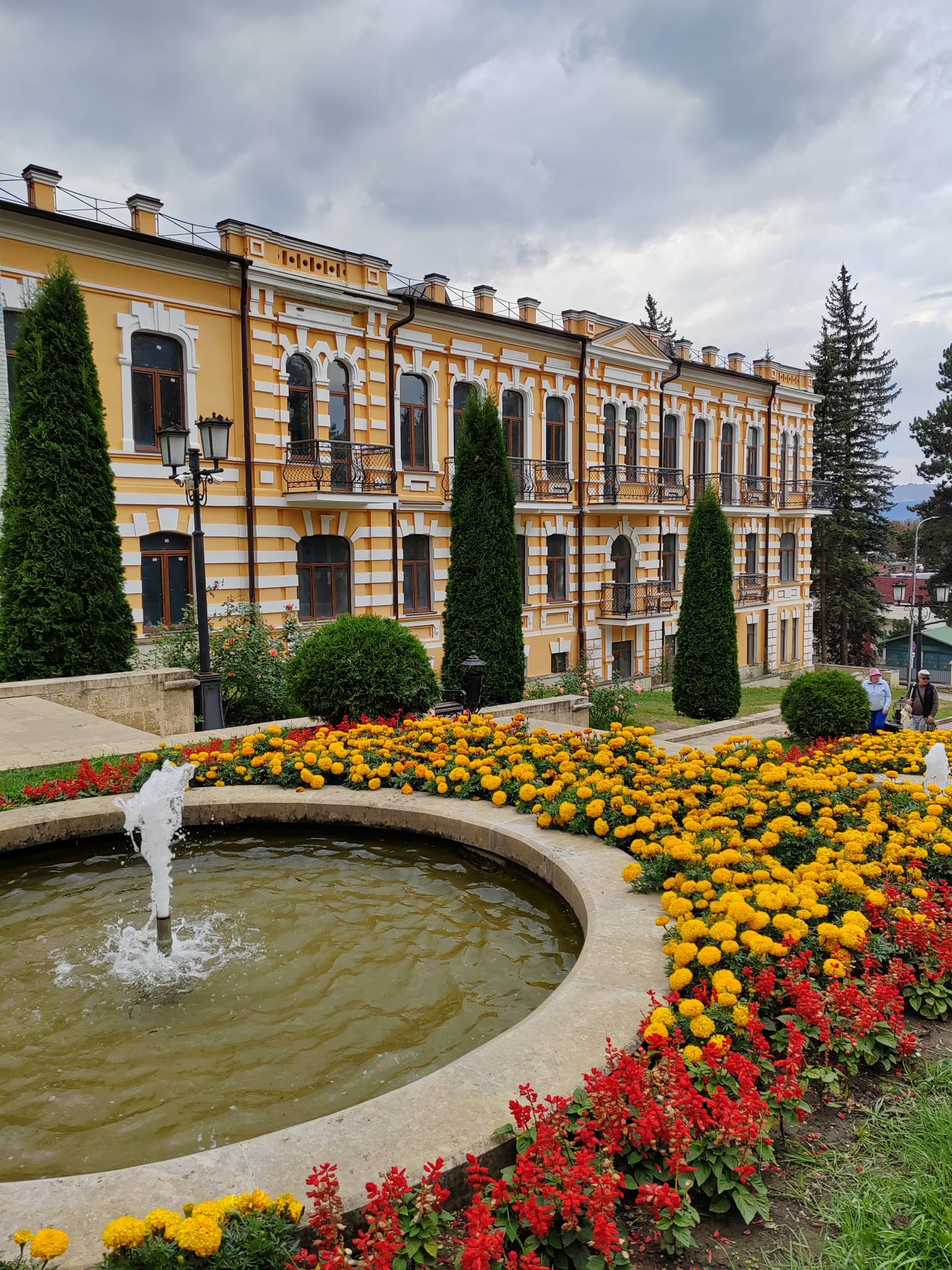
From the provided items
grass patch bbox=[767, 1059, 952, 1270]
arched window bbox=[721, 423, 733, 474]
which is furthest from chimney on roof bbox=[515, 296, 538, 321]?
grass patch bbox=[767, 1059, 952, 1270]

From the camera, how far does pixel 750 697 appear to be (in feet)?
84.9

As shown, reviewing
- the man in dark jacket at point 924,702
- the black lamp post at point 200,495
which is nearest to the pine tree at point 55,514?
the black lamp post at point 200,495

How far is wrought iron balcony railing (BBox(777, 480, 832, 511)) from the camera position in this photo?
3541cm

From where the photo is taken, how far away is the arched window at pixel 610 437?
2723cm

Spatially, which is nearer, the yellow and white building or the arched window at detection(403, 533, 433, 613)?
the yellow and white building

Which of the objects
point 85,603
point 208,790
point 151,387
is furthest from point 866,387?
point 208,790

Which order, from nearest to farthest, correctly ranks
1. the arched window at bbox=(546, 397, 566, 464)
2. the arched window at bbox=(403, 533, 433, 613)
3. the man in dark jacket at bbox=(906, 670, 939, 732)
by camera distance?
the man in dark jacket at bbox=(906, 670, 939, 732), the arched window at bbox=(403, 533, 433, 613), the arched window at bbox=(546, 397, 566, 464)

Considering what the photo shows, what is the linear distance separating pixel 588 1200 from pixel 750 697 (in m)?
24.4

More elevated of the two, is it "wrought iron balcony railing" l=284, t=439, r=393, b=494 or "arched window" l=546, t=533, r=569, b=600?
"wrought iron balcony railing" l=284, t=439, r=393, b=494

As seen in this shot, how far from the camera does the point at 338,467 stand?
64.6ft

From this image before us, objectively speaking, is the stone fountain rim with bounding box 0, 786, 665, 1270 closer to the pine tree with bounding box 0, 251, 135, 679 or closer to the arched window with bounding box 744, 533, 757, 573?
the pine tree with bounding box 0, 251, 135, 679

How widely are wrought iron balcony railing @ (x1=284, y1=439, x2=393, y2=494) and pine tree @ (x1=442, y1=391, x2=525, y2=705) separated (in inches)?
167

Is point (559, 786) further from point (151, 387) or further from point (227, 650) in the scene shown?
point (151, 387)

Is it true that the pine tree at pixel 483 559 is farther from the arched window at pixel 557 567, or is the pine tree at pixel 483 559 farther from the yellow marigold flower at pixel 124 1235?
the yellow marigold flower at pixel 124 1235
